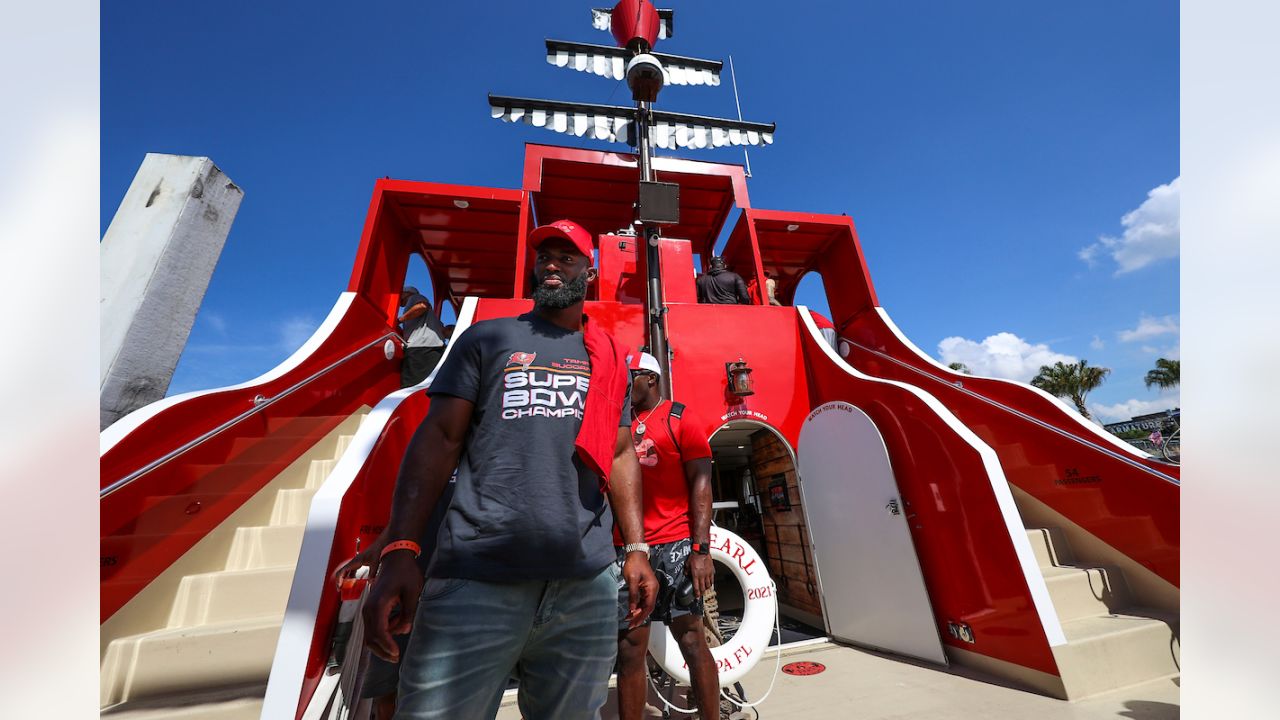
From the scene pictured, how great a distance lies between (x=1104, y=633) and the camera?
326cm

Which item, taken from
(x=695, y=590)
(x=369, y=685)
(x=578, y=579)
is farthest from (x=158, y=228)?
(x=695, y=590)

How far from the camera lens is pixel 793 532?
5766mm

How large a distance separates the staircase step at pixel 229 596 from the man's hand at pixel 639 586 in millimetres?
2519

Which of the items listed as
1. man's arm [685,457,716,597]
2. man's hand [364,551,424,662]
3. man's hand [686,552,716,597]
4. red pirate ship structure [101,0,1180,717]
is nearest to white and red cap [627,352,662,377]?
man's arm [685,457,716,597]

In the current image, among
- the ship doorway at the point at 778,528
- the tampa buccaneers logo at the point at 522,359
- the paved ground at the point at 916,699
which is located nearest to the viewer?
the tampa buccaneers logo at the point at 522,359

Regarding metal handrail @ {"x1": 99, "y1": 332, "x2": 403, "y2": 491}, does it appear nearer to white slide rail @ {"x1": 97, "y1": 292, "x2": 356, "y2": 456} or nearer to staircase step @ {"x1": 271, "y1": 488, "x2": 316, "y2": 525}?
white slide rail @ {"x1": 97, "y1": 292, "x2": 356, "y2": 456}

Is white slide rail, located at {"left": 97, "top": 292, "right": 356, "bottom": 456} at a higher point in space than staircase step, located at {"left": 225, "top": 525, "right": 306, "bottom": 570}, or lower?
higher

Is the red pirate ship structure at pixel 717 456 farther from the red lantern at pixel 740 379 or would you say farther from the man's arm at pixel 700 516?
the man's arm at pixel 700 516

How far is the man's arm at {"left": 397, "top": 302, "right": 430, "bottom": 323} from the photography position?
609cm

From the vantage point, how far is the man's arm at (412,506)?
1.20m

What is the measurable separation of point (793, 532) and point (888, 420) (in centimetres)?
195

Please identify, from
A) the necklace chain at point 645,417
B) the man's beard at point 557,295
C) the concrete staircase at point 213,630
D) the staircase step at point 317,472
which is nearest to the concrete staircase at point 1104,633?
the necklace chain at point 645,417

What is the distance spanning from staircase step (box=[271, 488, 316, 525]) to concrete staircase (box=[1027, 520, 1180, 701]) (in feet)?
17.0
